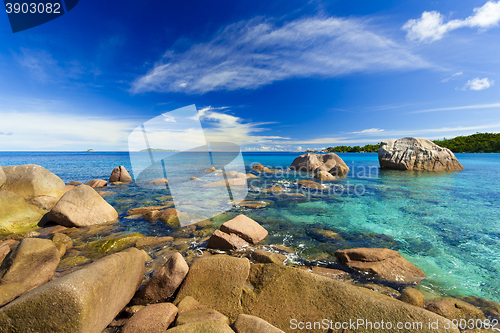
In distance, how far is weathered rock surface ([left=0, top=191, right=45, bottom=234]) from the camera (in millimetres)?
6441

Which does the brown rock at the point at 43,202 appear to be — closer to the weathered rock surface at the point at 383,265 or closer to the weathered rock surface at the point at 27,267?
the weathered rock surface at the point at 27,267

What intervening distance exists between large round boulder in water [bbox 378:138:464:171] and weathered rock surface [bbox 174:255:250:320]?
33.2m

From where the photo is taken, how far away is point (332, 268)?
4668 mm

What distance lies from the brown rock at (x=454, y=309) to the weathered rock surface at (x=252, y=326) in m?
2.91

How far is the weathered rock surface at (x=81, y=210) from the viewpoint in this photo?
6953mm

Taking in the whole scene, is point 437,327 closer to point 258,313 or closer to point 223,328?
point 258,313

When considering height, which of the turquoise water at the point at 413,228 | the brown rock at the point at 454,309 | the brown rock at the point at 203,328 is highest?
the brown rock at the point at 203,328

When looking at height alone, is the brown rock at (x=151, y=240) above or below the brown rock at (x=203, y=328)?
below

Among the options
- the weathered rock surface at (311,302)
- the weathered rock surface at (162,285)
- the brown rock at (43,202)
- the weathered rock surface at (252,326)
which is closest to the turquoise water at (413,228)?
the weathered rock surface at (311,302)

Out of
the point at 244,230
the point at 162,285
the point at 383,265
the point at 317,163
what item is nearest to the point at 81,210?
the point at 162,285

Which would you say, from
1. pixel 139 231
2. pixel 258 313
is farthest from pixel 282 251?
pixel 139 231

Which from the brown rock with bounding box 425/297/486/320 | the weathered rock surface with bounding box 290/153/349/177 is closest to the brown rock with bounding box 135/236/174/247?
the brown rock with bounding box 425/297/486/320

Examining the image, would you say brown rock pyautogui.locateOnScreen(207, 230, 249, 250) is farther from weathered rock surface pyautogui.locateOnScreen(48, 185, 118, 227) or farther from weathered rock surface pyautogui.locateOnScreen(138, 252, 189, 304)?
weathered rock surface pyautogui.locateOnScreen(48, 185, 118, 227)

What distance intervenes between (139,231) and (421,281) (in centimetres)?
803
